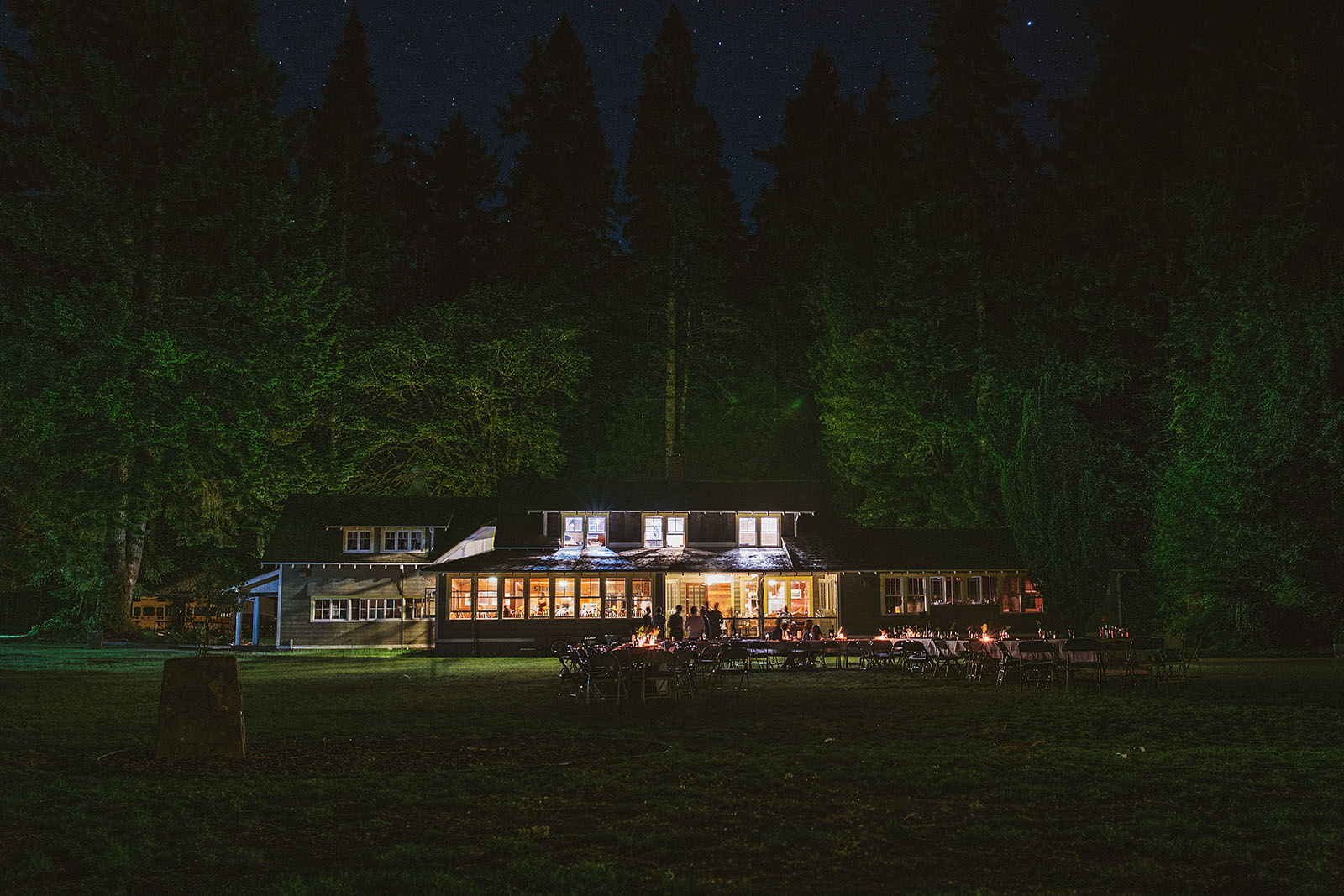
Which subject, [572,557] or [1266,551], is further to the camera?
[572,557]

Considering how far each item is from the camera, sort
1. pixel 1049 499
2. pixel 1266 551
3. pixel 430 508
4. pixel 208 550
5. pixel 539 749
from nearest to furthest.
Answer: pixel 539 749 < pixel 1049 499 < pixel 1266 551 < pixel 430 508 < pixel 208 550

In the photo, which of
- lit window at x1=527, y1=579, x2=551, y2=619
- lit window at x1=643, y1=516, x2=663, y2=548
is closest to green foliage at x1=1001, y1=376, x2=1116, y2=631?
lit window at x1=643, y1=516, x2=663, y2=548

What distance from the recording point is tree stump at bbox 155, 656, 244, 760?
9.97m

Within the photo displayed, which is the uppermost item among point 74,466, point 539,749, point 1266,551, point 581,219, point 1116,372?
point 581,219

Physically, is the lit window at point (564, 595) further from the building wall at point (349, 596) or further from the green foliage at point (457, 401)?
the green foliage at point (457, 401)

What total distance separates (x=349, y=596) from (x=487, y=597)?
20.7 feet

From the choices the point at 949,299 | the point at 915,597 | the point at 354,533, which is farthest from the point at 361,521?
the point at 949,299

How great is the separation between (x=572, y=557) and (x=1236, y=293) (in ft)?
69.1

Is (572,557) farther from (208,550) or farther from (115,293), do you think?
(208,550)

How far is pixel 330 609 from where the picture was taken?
122 feet

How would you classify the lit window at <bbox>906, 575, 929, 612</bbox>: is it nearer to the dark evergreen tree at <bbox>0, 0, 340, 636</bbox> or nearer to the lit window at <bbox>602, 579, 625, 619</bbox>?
the lit window at <bbox>602, 579, 625, 619</bbox>

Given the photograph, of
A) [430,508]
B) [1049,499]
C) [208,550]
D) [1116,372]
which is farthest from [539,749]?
[208,550]

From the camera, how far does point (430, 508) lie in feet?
128

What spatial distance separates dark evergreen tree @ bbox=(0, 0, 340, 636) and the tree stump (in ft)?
89.8
